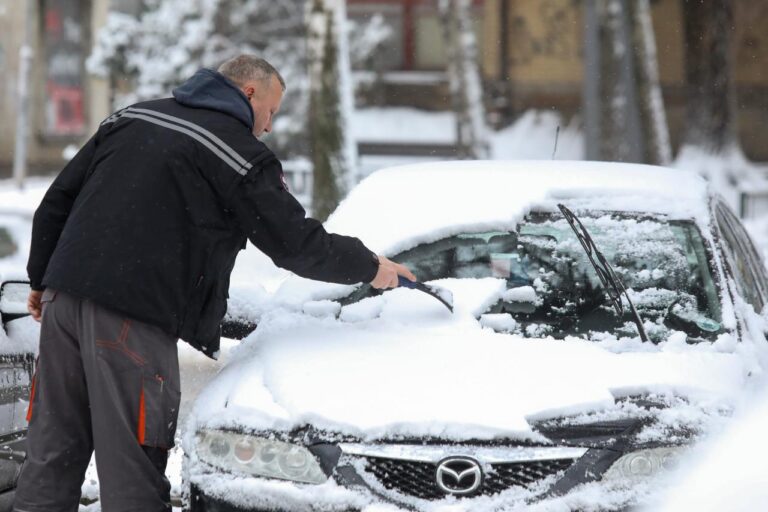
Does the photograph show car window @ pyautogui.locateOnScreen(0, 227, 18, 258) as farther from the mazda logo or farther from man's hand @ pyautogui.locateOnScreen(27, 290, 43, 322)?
the mazda logo

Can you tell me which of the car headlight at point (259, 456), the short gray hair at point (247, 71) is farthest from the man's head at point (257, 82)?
the car headlight at point (259, 456)

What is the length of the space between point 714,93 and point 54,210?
1893 cm

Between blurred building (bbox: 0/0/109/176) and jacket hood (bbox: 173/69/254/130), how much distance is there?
25.2 metres

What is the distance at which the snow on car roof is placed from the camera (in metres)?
4.40

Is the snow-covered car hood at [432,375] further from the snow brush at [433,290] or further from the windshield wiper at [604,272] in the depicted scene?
the windshield wiper at [604,272]

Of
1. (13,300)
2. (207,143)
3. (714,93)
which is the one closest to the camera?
(207,143)

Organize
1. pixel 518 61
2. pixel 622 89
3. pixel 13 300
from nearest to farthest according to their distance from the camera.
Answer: pixel 13 300
pixel 622 89
pixel 518 61

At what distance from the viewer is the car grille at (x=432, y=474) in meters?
3.27

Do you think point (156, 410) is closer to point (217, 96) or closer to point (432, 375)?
point (432, 375)

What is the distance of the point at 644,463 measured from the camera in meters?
3.31

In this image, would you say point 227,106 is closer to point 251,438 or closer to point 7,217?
point 251,438

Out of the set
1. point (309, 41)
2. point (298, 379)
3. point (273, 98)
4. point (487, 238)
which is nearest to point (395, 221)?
point (487, 238)

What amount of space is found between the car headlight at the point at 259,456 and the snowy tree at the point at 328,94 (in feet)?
34.8

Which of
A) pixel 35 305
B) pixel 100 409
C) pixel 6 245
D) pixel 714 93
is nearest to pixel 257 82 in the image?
pixel 35 305
